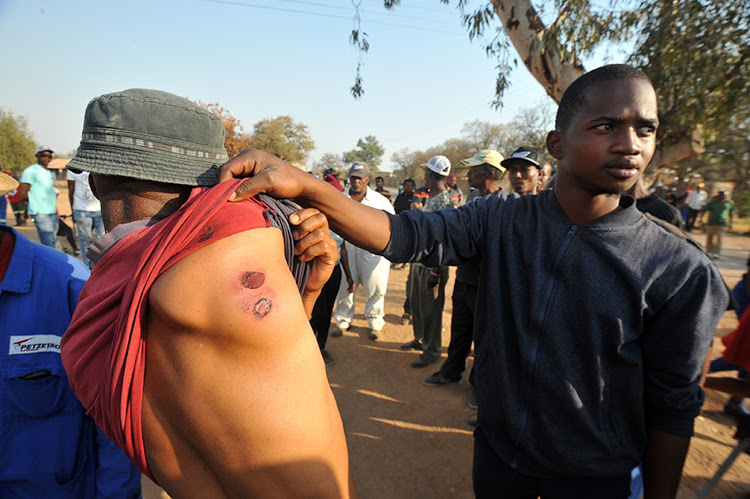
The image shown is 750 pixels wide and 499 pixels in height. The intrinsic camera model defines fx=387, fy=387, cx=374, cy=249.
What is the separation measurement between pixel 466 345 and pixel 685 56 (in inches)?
214

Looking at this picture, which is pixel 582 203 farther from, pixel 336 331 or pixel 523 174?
pixel 336 331

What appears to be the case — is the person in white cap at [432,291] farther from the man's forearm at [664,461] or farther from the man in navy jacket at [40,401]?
the man in navy jacket at [40,401]

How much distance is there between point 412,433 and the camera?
3.58m

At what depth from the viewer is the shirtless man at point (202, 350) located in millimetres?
857

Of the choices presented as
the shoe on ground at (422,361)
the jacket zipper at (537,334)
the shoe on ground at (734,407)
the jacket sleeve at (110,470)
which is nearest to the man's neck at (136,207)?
the jacket sleeve at (110,470)

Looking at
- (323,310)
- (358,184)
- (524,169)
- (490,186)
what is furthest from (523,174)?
(323,310)

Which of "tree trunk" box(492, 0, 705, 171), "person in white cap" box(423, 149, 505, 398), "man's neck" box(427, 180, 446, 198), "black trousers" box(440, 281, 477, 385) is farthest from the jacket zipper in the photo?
"tree trunk" box(492, 0, 705, 171)

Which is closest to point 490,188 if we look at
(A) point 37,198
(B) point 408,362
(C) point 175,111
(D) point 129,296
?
(B) point 408,362

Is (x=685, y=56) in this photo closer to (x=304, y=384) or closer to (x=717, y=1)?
(x=717, y=1)

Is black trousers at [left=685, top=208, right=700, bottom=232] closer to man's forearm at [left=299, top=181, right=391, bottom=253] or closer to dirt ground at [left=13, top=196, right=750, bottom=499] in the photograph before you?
dirt ground at [left=13, top=196, right=750, bottom=499]

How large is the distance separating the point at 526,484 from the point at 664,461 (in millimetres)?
479

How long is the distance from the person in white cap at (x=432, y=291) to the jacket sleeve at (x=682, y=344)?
10.2 ft

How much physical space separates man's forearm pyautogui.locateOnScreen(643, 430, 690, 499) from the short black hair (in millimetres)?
1141

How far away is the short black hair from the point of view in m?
1.28
